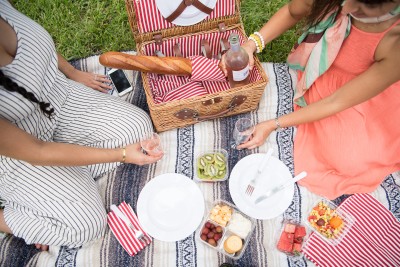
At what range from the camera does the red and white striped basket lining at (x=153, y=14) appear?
1.96 meters

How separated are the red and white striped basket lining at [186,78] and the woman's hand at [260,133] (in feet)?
0.85

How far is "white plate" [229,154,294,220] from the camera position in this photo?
6.04 feet

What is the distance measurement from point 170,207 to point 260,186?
1.58ft

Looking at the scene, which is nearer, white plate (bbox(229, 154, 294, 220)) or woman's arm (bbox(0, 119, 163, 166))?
woman's arm (bbox(0, 119, 163, 166))

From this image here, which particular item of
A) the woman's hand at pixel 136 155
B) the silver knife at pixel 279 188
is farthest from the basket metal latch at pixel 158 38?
the silver knife at pixel 279 188

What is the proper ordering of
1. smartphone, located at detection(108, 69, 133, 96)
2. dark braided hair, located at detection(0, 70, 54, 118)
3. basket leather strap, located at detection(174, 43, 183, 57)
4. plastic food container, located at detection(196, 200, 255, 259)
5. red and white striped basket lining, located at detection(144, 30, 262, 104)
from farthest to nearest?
smartphone, located at detection(108, 69, 133, 96) < basket leather strap, located at detection(174, 43, 183, 57) < red and white striped basket lining, located at detection(144, 30, 262, 104) < plastic food container, located at detection(196, 200, 255, 259) < dark braided hair, located at detection(0, 70, 54, 118)

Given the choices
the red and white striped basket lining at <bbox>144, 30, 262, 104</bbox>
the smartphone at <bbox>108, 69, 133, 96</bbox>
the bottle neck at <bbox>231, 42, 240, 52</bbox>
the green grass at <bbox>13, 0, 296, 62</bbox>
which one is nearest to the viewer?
the bottle neck at <bbox>231, 42, 240, 52</bbox>

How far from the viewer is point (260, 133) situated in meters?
1.93

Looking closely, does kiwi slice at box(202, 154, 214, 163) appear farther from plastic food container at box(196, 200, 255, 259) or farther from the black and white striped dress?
the black and white striped dress

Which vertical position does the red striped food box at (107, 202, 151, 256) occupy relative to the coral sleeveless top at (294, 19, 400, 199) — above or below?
below

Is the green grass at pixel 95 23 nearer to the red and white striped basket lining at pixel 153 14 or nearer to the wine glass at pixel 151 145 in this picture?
the red and white striped basket lining at pixel 153 14

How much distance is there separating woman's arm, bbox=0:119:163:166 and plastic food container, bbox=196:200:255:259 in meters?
0.42

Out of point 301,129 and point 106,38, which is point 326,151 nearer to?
point 301,129

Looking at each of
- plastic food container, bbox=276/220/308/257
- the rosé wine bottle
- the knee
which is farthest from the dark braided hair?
plastic food container, bbox=276/220/308/257
